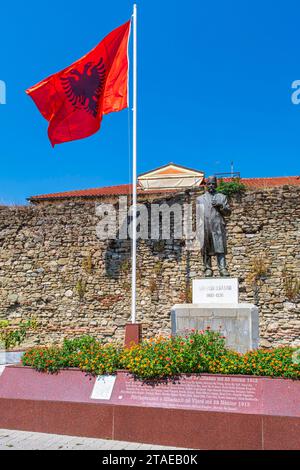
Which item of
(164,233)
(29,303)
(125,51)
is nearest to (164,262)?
(164,233)

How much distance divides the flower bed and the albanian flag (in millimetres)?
6424

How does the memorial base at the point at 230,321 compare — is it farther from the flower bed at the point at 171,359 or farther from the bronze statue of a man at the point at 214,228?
the flower bed at the point at 171,359

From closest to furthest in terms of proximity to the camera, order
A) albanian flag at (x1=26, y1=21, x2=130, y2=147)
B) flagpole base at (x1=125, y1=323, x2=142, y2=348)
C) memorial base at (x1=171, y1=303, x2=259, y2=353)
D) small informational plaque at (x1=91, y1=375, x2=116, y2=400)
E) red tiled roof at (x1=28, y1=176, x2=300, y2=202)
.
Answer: small informational plaque at (x1=91, y1=375, x2=116, y2=400) → memorial base at (x1=171, y1=303, x2=259, y2=353) → flagpole base at (x1=125, y1=323, x2=142, y2=348) → albanian flag at (x1=26, y1=21, x2=130, y2=147) → red tiled roof at (x1=28, y1=176, x2=300, y2=202)

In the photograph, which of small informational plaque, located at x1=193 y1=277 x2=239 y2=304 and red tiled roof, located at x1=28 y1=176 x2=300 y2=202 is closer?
small informational plaque, located at x1=193 y1=277 x2=239 y2=304

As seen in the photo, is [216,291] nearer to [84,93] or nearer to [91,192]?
[84,93]

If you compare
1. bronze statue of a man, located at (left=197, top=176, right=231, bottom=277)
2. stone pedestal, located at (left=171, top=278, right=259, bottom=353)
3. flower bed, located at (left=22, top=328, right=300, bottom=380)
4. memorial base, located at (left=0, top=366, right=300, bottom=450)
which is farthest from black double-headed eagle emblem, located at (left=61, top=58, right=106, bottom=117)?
memorial base, located at (left=0, top=366, right=300, bottom=450)

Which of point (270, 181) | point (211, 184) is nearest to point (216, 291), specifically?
point (211, 184)

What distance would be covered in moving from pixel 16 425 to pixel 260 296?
9.99 meters

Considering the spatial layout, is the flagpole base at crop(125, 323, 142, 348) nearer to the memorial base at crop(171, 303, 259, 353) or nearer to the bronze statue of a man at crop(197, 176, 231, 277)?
the memorial base at crop(171, 303, 259, 353)

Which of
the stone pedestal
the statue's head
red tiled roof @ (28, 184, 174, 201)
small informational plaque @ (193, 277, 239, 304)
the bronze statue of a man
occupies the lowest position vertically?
the stone pedestal

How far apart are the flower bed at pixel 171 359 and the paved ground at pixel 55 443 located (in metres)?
0.87

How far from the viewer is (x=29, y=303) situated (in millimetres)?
16891

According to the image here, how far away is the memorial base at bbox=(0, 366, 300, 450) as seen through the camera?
538 centimetres

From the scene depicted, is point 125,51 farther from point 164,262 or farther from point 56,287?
point 56,287
